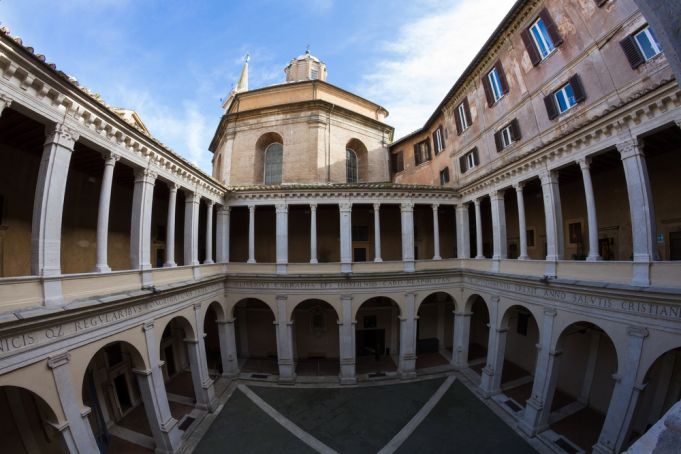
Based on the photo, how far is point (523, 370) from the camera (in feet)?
57.3

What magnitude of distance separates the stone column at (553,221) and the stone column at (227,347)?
15.4 meters

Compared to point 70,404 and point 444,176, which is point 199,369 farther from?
point 444,176

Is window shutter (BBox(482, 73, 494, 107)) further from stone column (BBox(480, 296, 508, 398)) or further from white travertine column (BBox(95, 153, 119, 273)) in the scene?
white travertine column (BBox(95, 153, 119, 273))

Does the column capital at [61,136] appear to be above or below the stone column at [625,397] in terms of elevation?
above

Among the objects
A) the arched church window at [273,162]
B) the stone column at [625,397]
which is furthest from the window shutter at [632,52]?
the arched church window at [273,162]

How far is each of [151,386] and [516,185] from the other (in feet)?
54.7

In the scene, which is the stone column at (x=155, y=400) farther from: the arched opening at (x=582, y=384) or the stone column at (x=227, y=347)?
the arched opening at (x=582, y=384)

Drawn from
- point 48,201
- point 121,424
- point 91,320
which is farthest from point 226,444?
point 48,201

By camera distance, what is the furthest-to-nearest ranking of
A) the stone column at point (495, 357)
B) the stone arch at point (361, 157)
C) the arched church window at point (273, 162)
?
1. the stone arch at point (361, 157)
2. the arched church window at point (273, 162)
3. the stone column at point (495, 357)

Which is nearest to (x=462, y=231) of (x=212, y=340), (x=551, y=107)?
(x=551, y=107)

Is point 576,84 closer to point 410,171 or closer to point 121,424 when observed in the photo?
point 410,171

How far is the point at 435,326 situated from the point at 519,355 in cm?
507

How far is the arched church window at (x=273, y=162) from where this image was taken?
2284cm

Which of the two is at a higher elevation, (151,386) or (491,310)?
(491,310)
